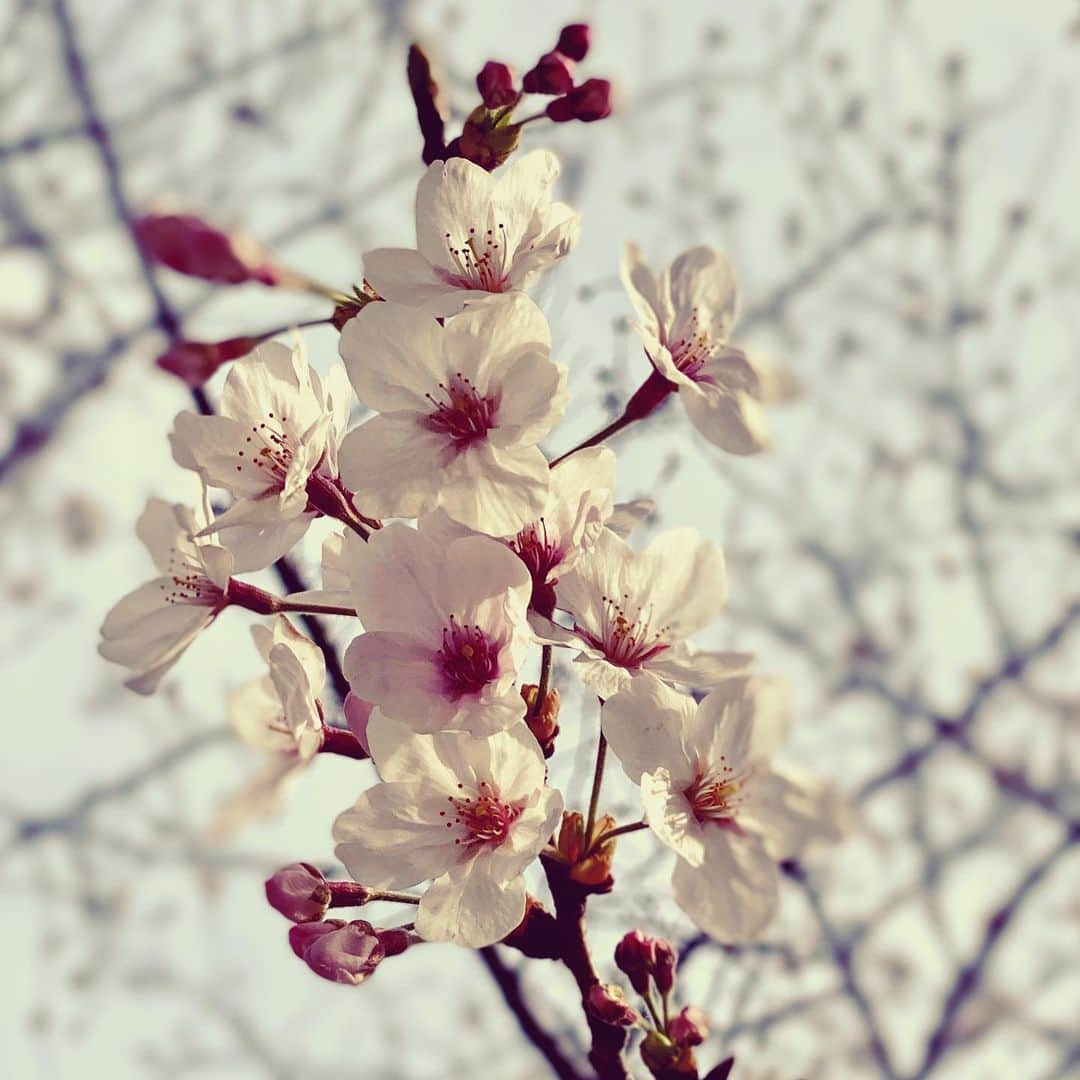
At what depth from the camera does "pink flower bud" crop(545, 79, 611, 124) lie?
958 millimetres

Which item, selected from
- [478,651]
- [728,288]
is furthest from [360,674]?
[728,288]

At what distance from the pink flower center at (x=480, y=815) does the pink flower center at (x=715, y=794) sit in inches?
6.1

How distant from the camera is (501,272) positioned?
92 cm

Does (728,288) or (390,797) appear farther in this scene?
(728,288)

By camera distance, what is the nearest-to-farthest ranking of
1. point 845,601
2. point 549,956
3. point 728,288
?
1. point 549,956
2. point 728,288
3. point 845,601

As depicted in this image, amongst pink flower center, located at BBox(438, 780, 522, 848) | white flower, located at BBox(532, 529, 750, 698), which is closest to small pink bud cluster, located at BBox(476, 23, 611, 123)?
white flower, located at BBox(532, 529, 750, 698)

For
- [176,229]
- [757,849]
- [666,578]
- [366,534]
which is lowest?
[757,849]

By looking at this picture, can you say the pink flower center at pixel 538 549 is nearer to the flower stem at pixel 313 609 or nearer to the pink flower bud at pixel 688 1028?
the flower stem at pixel 313 609

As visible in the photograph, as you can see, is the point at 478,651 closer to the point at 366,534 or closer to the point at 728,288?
the point at 366,534

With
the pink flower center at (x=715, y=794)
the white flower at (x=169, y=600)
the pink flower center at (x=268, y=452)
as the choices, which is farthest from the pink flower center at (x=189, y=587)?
the pink flower center at (x=715, y=794)

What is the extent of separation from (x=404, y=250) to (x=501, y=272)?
0.10 m

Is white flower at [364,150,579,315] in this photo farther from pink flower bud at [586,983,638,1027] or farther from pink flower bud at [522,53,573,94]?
pink flower bud at [586,983,638,1027]

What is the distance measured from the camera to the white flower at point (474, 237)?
856 millimetres

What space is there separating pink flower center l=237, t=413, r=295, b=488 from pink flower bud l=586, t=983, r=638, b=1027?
55 cm
